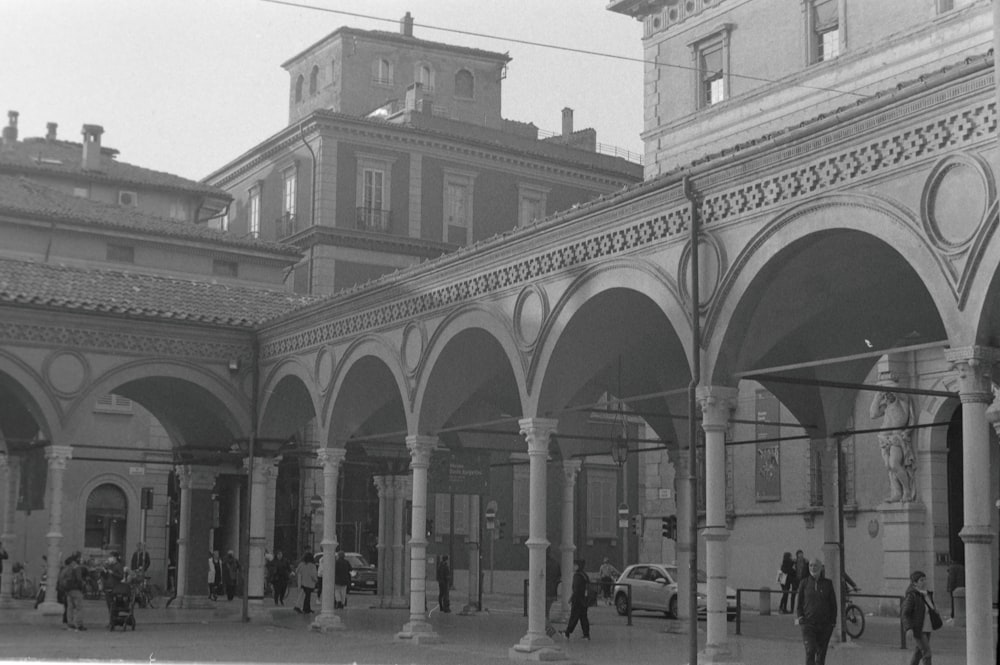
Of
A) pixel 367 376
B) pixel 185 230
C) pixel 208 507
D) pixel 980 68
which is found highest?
pixel 185 230

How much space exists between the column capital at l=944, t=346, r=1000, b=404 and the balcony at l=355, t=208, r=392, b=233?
106ft

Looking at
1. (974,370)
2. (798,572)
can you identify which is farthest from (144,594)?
(974,370)

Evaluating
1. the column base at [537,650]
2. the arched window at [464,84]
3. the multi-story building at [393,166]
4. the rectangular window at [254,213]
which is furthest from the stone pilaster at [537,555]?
the arched window at [464,84]

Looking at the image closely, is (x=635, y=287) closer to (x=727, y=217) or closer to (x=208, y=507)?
(x=727, y=217)

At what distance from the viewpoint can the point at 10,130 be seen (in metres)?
42.1

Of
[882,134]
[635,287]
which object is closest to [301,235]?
[635,287]

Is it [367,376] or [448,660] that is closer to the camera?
[448,660]

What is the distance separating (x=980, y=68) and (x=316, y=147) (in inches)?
1289

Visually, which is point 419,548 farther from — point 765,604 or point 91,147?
point 91,147

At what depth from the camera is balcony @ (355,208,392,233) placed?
4319cm

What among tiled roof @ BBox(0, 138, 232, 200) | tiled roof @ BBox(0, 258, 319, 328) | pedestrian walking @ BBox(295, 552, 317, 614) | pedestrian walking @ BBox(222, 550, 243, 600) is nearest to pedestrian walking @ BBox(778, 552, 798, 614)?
pedestrian walking @ BBox(295, 552, 317, 614)

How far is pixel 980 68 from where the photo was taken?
11500mm

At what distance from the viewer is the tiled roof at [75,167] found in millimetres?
38656

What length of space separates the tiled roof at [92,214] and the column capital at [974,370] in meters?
Result: 26.5
